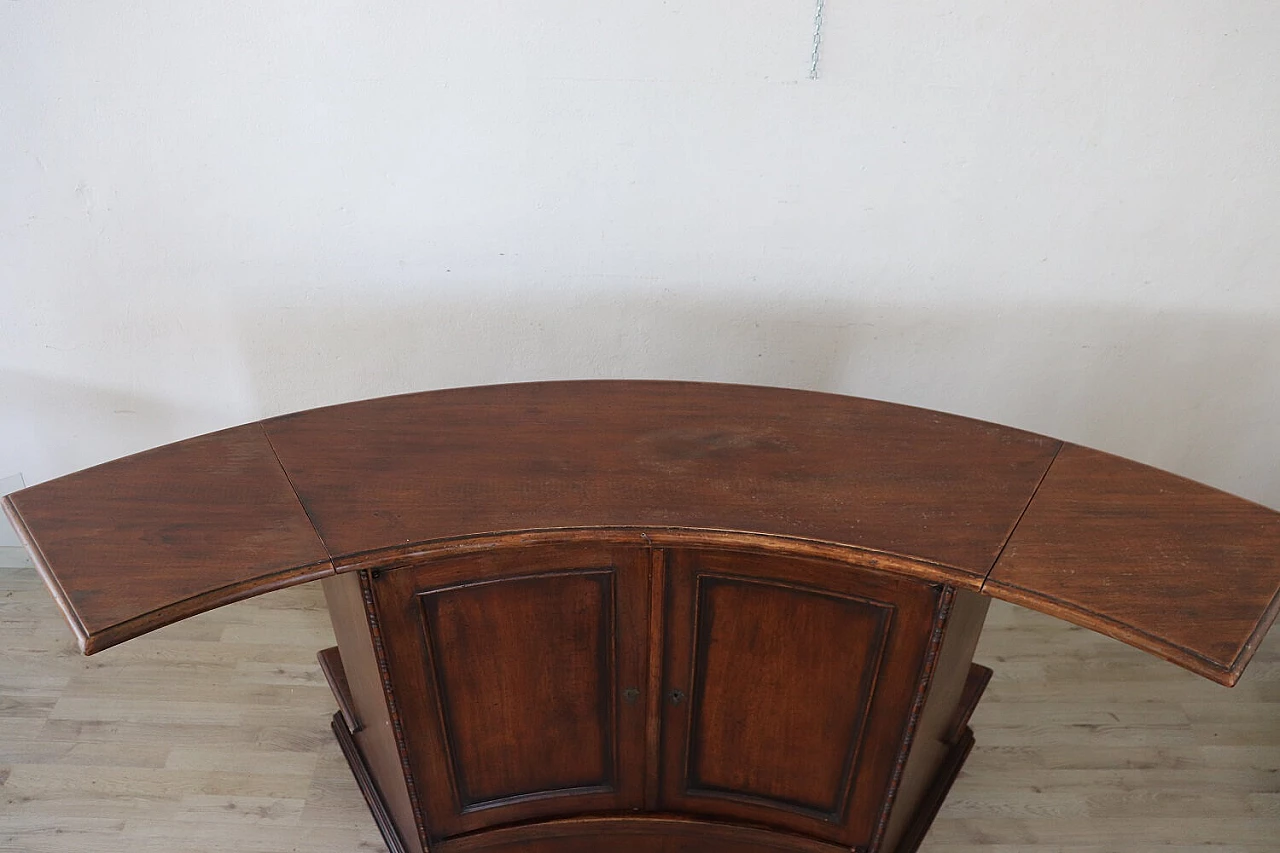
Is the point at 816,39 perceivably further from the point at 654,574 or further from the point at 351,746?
the point at 351,746

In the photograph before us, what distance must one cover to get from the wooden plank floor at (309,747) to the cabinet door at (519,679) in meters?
0.41

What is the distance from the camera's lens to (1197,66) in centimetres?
194

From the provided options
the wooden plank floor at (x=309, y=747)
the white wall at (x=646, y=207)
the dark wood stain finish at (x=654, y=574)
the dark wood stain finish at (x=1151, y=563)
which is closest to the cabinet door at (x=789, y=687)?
the dark wood stain finish at (x=654, y=574)

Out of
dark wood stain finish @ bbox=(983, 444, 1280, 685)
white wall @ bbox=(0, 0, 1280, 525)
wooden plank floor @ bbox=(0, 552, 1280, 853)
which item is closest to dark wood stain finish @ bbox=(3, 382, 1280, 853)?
dark wood stain finish @ bbox=(983, 444, 1280, 685)

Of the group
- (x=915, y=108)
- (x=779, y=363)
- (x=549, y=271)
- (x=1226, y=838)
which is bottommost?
(x=1226, y=838)

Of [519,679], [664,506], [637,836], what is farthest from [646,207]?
[637,836]

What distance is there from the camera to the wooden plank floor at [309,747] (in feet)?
6.75

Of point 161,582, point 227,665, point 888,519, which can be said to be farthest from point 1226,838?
point 227,665

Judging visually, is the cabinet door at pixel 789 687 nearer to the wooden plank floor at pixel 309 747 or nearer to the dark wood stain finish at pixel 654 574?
the dark wood stain finish at pixel 654 574

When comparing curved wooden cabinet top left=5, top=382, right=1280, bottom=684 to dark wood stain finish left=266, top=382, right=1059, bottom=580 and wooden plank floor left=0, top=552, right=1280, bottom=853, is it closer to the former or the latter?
dark wood stain finish left=266, top=382, right=1059, bottom=580

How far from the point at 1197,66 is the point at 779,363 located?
3.26ft

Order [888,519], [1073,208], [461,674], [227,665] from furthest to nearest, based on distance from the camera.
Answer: [227,665] → [1073,208] → [461,674] → [888,519]

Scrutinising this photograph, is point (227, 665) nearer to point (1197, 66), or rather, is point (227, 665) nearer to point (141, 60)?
point (141, 60)

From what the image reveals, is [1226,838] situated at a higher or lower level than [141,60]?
lower
